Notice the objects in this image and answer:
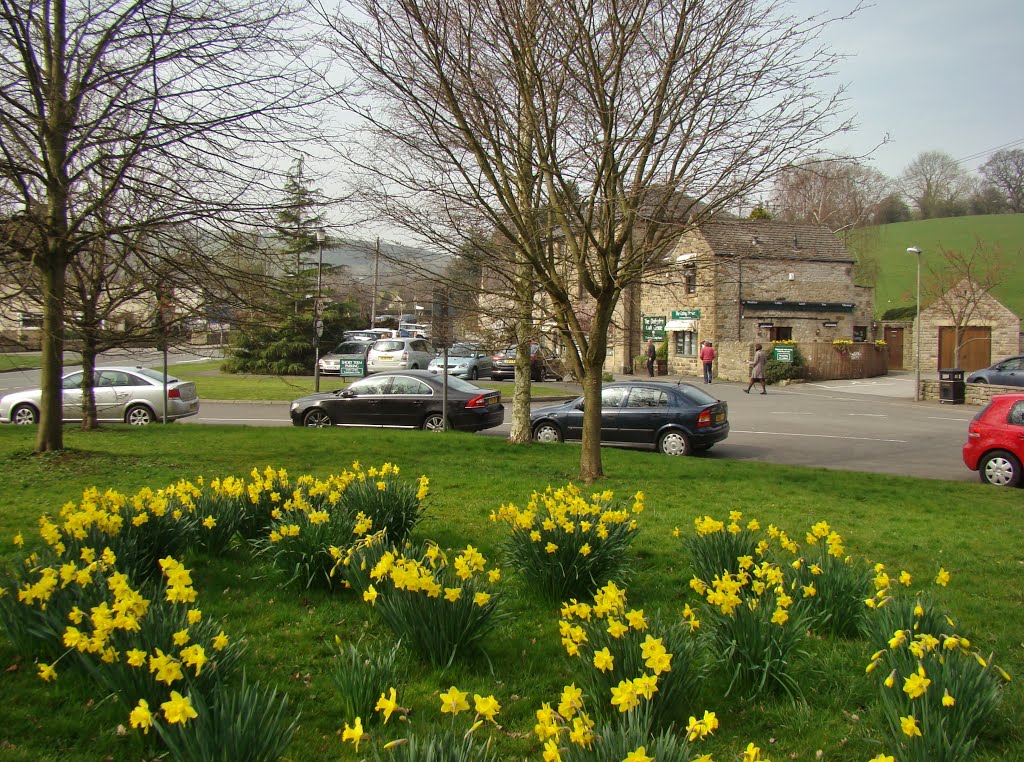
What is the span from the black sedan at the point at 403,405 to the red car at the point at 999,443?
30.2 ft

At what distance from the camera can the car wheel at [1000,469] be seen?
11.9m

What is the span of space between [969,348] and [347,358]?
30.3 meters

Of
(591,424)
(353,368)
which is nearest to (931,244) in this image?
(353,368)

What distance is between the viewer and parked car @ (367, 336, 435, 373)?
38.9 metres

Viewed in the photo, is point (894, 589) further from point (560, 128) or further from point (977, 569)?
point (560, 128)

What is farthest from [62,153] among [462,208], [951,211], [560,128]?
[951,211]

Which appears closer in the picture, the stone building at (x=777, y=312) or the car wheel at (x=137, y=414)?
the car wheel at (x=137, y=414)

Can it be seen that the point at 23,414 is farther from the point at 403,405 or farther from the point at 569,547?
the point at 569,547

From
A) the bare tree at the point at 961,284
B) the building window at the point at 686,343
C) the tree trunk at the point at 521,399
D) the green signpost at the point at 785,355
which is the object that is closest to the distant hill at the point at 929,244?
the bare tree at the point at 961,284

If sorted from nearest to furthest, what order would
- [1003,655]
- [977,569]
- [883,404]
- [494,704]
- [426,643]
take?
1. [494,704]
2. [426,643]
3. [1003,655]
4. [977,569]
5. [883,404]

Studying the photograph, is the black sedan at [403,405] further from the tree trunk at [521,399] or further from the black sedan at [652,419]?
the tree trunk at [521,399]

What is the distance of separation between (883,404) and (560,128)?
70.7 ft

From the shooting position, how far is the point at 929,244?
A: 2665 inches

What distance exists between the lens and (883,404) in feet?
87.9
